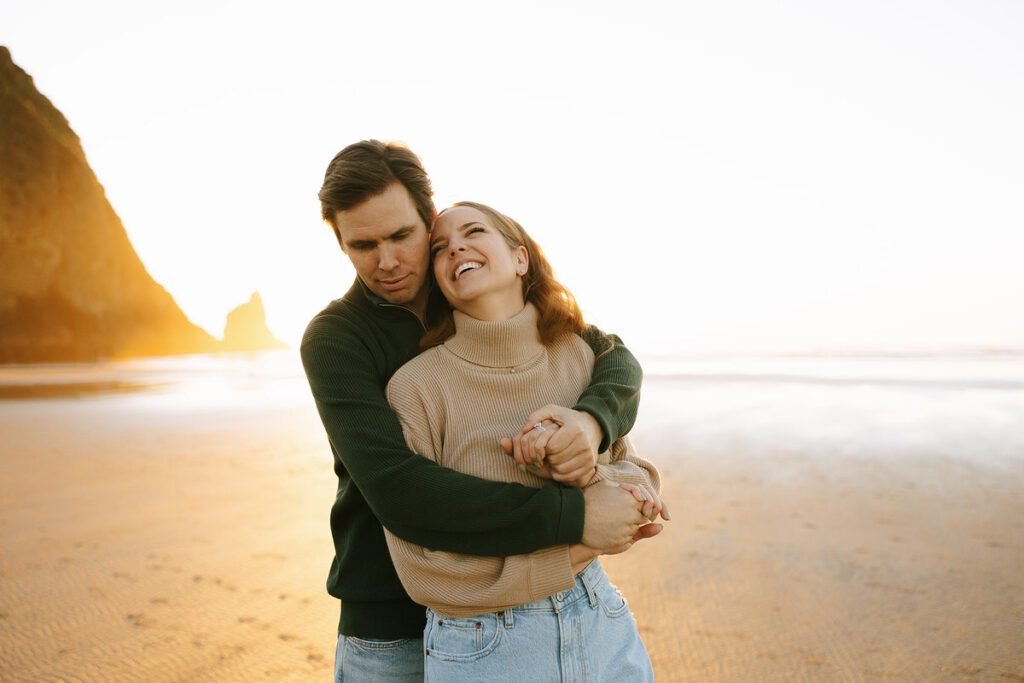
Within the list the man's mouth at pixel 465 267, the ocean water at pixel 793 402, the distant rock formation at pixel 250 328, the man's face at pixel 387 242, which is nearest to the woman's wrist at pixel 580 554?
the man's mouth at pixel 465 267

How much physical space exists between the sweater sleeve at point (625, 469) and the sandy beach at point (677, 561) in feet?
7.02

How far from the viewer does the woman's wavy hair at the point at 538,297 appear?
1.96 m

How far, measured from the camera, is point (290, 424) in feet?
37.7

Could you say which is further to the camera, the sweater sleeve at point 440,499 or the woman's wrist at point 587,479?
the woman's wrist at point 587,479

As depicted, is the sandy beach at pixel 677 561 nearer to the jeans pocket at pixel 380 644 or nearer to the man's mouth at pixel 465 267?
the jeans pocket at pixel 380 644

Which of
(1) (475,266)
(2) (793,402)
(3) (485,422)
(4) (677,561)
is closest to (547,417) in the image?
(3) (485,422)

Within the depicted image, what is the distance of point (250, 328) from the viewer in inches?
4387

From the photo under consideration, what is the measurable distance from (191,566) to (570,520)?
4477 millimetres

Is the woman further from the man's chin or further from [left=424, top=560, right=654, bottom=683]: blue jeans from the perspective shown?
the man's chin

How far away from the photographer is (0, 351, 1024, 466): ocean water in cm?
874

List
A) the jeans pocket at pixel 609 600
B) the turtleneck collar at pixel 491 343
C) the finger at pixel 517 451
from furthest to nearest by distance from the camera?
the turtleneck collar at pixel 491 343 → the jeans pocket at pixel 609 600 → the finger at pixel 517 451

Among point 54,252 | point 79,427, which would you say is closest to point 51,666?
point 79,427

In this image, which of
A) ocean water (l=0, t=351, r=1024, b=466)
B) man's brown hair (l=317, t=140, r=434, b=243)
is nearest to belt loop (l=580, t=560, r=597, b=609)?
man's brown hair (l=317, t=140, r=434, b=243)

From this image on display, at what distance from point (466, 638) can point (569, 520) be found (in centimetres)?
39
